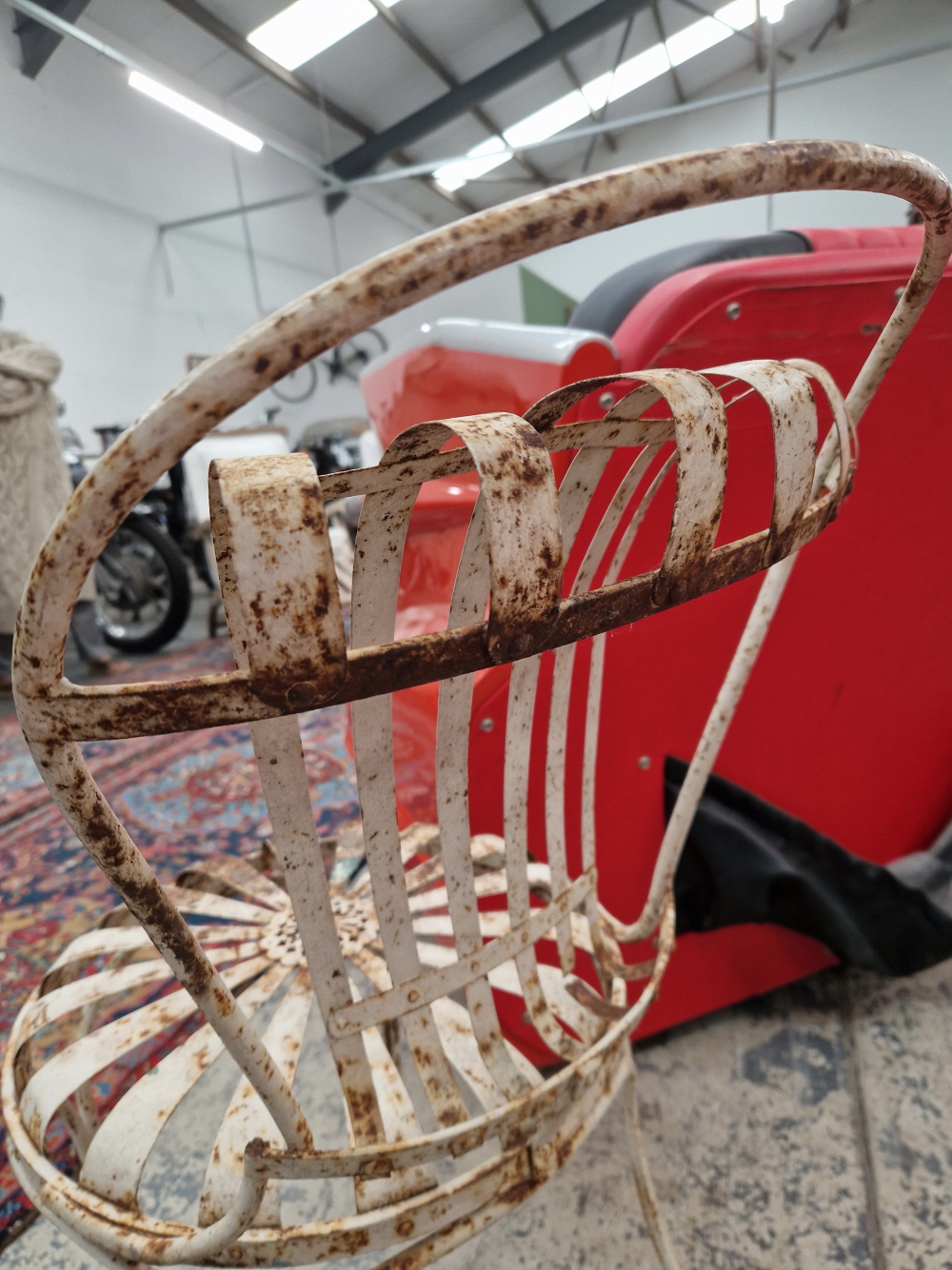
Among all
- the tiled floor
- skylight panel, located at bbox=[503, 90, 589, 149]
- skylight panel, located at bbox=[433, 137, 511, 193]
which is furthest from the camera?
skylight panel, located at bbox=[433, 137, 511, 193]

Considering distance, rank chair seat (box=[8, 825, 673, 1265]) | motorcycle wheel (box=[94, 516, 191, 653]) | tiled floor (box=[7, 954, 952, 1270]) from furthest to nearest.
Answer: motorcycle wheel (box=[94, 516, 191, 653]) < tiled floor (box=[7, 954, 952, 1270]) < chair seat (box=[8, 825, 673, 1265])

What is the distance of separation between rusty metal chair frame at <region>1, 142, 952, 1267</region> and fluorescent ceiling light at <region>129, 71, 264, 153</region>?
15.4 feet

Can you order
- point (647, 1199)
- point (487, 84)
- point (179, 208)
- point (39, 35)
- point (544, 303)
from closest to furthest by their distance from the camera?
point (647, 1199)
point (39, 35)
point (544, 303)
point (487, 84)
point (179, 208)

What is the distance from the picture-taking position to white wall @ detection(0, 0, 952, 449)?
3293 mm

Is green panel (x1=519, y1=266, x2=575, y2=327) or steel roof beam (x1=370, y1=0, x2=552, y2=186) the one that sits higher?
steel roof beam (x1=370, y1=0, x2=552, y2=186)

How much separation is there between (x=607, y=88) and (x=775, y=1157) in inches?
235

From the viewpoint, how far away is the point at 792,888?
885 mm

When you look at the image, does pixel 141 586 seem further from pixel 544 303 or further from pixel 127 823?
pixel 544 303

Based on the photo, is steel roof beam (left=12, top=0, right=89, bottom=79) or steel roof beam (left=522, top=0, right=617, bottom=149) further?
steel roof beam (left=522, top=0, right=617, bottom=149)

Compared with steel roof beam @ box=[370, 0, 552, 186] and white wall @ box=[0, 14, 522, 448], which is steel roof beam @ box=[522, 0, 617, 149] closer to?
steel roof beam @ box=[370, 0, 552, 186]

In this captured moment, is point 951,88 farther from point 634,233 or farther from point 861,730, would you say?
point 861,730

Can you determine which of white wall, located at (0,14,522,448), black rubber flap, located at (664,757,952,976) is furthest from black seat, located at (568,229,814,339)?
white wall, located at (0,14,522,448)

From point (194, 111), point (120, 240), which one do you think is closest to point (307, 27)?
point (194, 111)

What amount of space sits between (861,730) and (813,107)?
4415 mm
